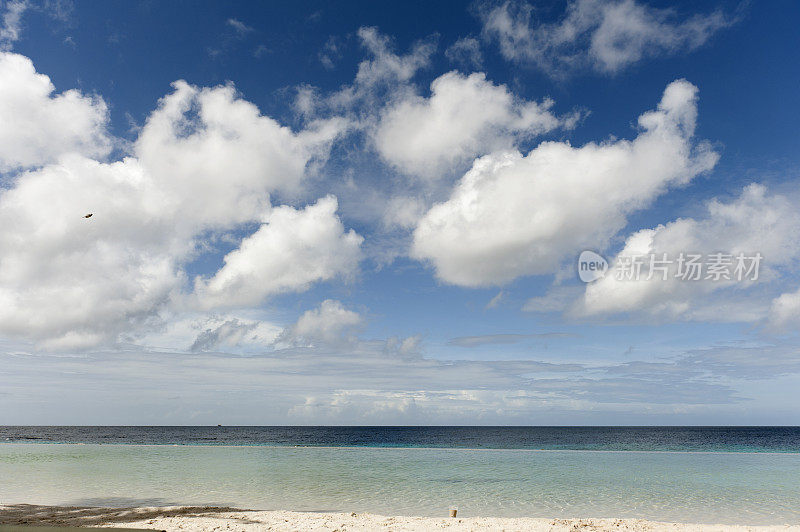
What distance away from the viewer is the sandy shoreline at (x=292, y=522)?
1323 cm

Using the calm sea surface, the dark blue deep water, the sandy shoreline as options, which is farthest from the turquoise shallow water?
the dark blue deep water

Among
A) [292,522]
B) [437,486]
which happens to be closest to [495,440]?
[437,486]

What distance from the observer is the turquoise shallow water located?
701 inches

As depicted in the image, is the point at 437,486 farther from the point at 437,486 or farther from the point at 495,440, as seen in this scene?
the point at 495,440

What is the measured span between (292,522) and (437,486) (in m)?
11.0

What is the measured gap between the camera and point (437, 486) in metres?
23.0

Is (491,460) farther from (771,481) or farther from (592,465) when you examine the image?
(771,481)

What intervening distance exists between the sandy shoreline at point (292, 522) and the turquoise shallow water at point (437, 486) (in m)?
2.51

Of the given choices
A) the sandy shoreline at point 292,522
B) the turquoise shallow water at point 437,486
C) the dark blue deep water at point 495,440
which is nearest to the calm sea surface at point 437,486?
the turquoise shallow water at point 437,486

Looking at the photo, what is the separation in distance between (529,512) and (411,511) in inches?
171

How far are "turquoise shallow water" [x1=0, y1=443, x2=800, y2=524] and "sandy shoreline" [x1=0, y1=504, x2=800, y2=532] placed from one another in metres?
2.51

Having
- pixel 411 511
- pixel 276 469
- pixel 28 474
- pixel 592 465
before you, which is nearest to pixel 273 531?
pixel 411 511

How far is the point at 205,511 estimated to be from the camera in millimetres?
15938

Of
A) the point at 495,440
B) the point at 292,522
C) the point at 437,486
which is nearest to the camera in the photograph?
the point at 292,522
